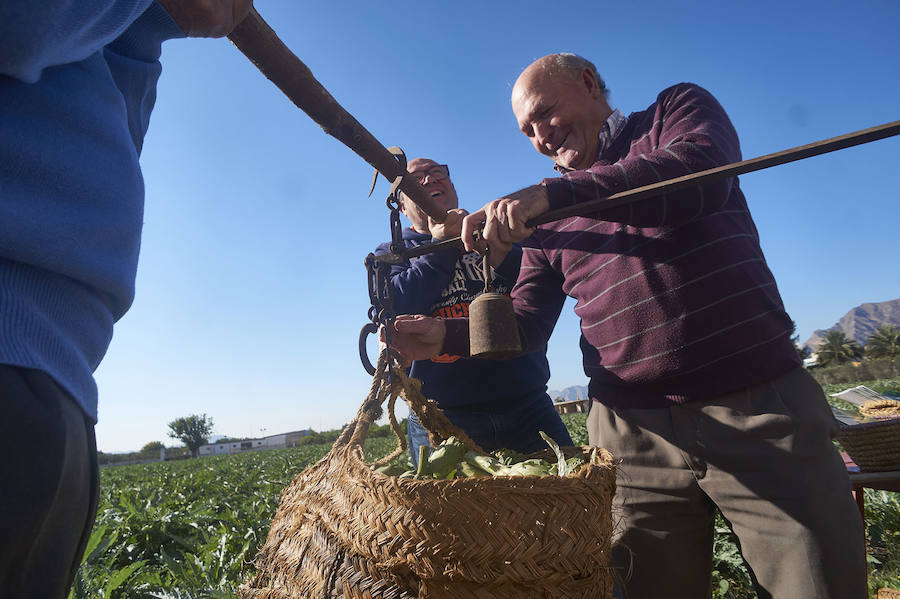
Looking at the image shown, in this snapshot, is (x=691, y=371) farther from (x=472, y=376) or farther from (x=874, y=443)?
(x=874, y=443)

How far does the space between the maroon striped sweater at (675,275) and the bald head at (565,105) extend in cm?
27

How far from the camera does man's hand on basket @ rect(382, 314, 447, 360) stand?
2391 millimetres

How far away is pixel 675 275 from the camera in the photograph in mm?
1981

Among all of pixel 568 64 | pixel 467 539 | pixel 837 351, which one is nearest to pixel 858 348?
pixel 837 351

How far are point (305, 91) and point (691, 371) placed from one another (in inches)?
70.0

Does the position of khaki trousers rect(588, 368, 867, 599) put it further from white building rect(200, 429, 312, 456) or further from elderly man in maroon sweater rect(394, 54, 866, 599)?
white building rect(200, 429, 312, 456)

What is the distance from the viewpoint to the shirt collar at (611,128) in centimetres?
242

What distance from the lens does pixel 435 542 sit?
1184 mm

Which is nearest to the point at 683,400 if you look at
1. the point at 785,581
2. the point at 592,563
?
the point at 785,581

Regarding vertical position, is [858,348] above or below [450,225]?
above

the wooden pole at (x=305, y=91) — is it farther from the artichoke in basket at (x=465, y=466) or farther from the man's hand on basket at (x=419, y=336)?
the artichoke in basket at (x=465, y=466)

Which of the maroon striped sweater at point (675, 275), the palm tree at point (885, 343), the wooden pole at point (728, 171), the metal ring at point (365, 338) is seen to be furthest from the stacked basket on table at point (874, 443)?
the palm tree at point (885, 343)

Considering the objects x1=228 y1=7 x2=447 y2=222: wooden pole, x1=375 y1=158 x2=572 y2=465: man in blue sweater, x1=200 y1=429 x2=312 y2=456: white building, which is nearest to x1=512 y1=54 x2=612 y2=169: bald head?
x1=375 y1=158 x2=572 y2=465: man in blue sweater

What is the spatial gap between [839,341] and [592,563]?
95.9m
